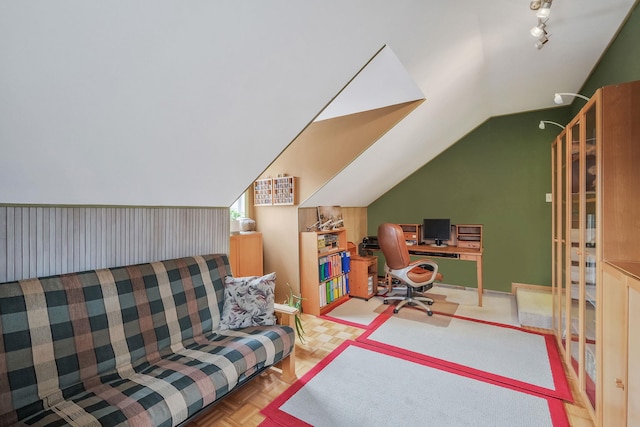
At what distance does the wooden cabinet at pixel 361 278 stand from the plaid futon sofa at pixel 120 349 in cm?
213

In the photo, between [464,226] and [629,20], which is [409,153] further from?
[629,20]

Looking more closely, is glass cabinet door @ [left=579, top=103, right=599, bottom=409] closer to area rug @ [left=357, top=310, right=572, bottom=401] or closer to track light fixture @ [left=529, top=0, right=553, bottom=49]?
area rug @ [left=357, top=310, right=572, bottom=401]

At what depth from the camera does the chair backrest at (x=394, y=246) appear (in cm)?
349

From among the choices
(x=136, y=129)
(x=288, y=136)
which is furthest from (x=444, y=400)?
(x=136, y=129)

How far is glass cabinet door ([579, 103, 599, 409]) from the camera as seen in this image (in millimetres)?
1717

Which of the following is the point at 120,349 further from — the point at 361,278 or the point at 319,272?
the point at 361,278

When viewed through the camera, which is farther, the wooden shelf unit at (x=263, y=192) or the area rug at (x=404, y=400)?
the wooden shelf unit at (x=263, y=192)

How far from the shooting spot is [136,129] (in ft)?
5.15

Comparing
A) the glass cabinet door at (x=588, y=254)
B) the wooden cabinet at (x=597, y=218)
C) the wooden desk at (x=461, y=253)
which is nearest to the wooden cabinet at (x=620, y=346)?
the wooden cabinet at (x=597, y=218)

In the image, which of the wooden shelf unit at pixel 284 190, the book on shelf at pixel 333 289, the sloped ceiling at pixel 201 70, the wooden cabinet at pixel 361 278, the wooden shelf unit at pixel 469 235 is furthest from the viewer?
the wooden shelf unit at pixel 469 235

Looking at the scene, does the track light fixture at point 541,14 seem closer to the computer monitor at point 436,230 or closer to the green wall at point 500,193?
the green wall at point 500,193

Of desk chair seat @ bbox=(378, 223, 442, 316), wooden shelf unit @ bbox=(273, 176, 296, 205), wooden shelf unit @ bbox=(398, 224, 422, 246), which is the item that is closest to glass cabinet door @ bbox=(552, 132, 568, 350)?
desk chair seat @ bbox=(378, 223, 442, 316)

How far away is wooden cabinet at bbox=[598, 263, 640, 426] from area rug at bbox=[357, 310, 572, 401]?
70cm

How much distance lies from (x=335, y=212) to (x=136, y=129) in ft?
10.1
